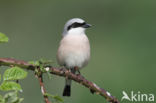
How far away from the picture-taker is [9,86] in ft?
5.33

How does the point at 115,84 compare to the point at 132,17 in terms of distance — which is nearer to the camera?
the point at 115,84

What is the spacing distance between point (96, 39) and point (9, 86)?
8803 mm

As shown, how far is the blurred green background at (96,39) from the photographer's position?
25.1 feet

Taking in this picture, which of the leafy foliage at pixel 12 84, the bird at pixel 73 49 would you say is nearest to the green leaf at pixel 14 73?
the leafy foliage at pixel 12 84

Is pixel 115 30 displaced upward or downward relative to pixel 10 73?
downward

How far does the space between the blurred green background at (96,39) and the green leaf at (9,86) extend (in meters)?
4.87

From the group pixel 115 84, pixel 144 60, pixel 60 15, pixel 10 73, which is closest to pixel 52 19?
pixel 60 15

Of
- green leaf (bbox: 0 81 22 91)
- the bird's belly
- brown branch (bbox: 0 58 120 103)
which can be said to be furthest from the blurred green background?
green leaf (bbox: 0 81 22 91)

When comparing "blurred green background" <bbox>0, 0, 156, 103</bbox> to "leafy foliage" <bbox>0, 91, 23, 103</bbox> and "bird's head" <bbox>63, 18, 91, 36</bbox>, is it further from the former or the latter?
"leafy foliage" <bbox>0, 91, 23, 103</bbox>

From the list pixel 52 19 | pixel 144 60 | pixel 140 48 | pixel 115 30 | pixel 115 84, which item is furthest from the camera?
pixel 52 19

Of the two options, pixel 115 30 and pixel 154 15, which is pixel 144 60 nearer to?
pixel 115 30

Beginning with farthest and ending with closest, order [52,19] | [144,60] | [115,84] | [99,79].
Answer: [52,19] < [144,60] < [99,79] < [115,84]

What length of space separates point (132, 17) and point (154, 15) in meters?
0.67

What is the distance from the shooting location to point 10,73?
1.65m
